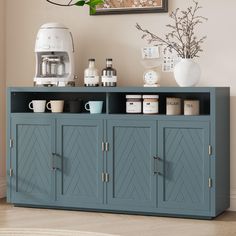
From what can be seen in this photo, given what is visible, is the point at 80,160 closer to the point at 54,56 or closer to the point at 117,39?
the point at 54,56

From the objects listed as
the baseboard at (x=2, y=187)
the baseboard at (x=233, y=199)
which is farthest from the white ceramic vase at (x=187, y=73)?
the baseboard at (x=2, y=187)

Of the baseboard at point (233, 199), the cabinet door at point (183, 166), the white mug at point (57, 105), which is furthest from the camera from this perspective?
the white mug at point (57, 105)

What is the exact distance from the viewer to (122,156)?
5.16m

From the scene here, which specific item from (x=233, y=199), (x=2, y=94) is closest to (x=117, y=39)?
(x=2, y=94)

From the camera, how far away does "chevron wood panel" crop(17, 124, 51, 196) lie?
5383 mm

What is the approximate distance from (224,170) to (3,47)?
2.26 metres

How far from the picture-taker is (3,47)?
601cm

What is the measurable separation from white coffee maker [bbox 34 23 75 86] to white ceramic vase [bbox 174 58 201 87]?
3.07 ft

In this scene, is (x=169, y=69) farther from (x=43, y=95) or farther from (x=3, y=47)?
(x=3, y=47)

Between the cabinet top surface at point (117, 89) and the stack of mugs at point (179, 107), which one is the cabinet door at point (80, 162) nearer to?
the cabinet top surface at point (117, 89)

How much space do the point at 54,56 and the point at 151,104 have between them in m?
0.95

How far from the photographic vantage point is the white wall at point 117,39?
17.3 feet

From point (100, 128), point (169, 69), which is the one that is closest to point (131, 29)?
point (169, 69)

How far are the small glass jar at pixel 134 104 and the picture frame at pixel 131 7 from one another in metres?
0.76
